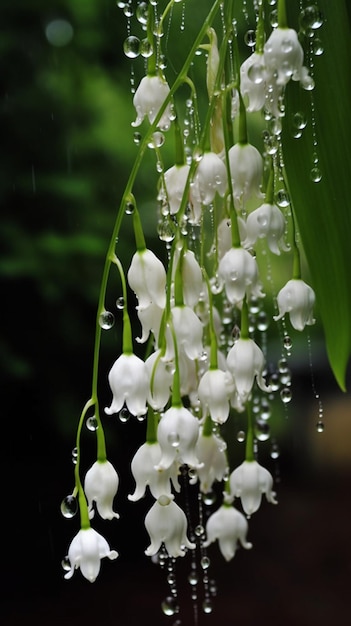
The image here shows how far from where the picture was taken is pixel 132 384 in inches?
12.8

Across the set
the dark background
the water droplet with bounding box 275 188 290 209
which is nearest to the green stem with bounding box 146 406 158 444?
the water droplet with bounding box 275 188 290 209

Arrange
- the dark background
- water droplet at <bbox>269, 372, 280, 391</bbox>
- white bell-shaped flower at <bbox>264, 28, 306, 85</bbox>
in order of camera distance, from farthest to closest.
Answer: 1. the dark background
2. water droplet at <bbox>269, 372, 280, 391</bbox>
3. white bell-shaped flower at <bbox>264, 28, 306, 85</bbox>

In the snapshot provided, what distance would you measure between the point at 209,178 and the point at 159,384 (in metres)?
0.08

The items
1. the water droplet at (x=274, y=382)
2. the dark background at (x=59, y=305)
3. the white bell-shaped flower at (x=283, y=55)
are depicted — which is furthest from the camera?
the dark background at (x=59, y=305)

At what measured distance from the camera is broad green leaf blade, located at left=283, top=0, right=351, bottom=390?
37cm

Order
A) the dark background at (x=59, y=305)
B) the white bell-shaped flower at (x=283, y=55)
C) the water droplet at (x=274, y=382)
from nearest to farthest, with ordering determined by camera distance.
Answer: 1. the white bell-shaped flower at (x=283, y=55)
2. the water droplet at (x=274, y=382)
3. the dark background at (x=59, y=305)

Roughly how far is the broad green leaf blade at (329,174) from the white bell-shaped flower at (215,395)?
0.08 metres

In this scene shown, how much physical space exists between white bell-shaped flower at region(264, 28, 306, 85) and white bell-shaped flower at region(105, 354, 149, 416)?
0.37ft

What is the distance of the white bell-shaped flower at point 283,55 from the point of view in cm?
30

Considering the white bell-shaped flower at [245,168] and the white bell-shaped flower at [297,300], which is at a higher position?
the white bell-shaped flower at [245,168]

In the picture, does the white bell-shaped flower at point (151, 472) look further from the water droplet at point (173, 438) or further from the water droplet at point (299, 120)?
the water droplet at point (299, 120)

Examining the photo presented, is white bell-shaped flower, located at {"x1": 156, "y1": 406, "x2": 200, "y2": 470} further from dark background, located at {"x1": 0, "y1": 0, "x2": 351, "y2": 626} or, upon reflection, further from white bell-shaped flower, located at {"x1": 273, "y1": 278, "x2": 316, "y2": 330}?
dark background, located at {"x1": 0, "y1": 0, "x2": 351, "y2": 626}

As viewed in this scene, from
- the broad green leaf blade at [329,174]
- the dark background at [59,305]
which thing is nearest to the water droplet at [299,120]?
the broad green leaf blade at [329,174]

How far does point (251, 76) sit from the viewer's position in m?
0.31
